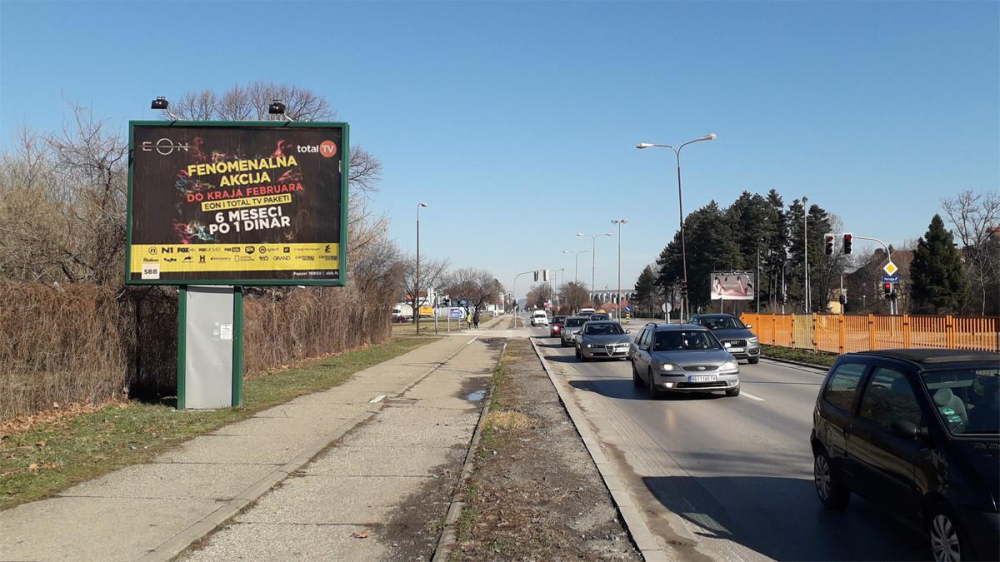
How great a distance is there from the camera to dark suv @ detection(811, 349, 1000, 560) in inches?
173

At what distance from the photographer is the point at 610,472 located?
8.22 meters

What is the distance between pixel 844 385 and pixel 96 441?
8.89 metres

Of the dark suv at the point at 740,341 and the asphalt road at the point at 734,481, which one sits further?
the dark suv at the point at 740,341

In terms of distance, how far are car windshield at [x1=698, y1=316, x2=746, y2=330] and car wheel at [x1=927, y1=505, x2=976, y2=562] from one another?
850 inches

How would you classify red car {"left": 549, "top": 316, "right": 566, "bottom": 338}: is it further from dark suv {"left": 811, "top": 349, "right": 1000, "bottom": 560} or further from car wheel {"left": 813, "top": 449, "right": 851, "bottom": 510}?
dark suv {"left": 811, "top": 349, "right": 1000, "bottom": 560}

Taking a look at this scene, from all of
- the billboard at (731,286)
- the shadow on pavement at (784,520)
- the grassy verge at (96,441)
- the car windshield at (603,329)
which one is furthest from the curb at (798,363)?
the billboard at (731,286)

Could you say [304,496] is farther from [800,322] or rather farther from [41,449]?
[800,322]

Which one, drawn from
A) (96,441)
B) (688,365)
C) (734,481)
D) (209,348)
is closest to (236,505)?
(96,441)

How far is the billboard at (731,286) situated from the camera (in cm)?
6469

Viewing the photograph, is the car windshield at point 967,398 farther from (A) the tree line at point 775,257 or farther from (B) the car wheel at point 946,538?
(A) the tree line at point 775,257

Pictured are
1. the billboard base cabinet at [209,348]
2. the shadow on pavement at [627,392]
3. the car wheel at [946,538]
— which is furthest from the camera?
the shadow on pavement at [627,392]

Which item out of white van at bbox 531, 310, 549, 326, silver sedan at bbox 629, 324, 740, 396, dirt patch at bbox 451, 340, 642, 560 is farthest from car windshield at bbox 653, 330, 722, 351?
white van at bbox 531, 310, 549, 326

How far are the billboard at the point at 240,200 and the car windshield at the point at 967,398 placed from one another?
10330 mm

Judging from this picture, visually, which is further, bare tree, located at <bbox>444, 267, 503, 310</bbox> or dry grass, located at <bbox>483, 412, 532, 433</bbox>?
bare tree, located at <bbox>444, 267, 503, 310</bbox>
